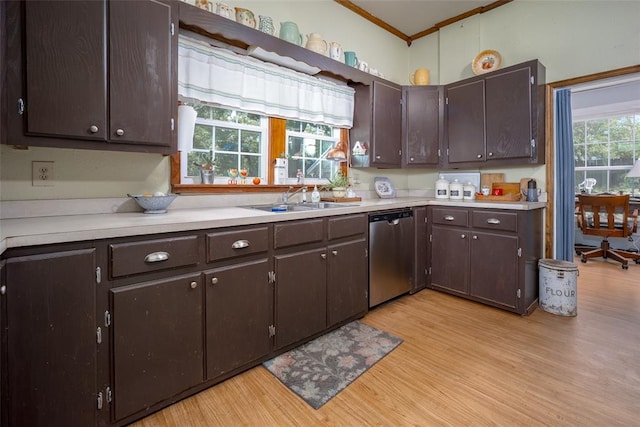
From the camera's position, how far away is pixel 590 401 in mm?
1627

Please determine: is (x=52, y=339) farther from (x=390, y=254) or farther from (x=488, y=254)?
(x=488, y=254)

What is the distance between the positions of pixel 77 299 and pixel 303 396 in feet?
3.84

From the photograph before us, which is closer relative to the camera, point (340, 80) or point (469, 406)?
point (469, 406)

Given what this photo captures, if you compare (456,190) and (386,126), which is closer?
(386,126)

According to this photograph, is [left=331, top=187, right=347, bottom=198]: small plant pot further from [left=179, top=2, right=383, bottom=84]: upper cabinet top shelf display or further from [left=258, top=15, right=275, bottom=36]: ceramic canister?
[left=258, top=15, right=275, bottom=36]: ceramic canister

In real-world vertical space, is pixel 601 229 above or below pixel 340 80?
below

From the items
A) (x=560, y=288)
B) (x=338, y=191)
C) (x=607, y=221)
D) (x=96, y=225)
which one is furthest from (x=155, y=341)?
(x=607, y=221)

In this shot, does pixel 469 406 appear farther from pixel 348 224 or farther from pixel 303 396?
pixel 348 224

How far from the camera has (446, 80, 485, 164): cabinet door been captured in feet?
10.5

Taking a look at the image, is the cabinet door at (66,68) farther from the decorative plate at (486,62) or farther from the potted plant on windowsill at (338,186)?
the decorative plate at (486,62)

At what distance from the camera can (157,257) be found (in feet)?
4.79

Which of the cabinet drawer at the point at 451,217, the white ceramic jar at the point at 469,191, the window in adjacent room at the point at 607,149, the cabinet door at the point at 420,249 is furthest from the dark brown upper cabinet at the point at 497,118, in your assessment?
the window in adjacent room at the point at 607,149

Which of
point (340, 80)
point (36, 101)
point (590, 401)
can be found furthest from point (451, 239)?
point (36, 101)

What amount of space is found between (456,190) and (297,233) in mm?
2236
